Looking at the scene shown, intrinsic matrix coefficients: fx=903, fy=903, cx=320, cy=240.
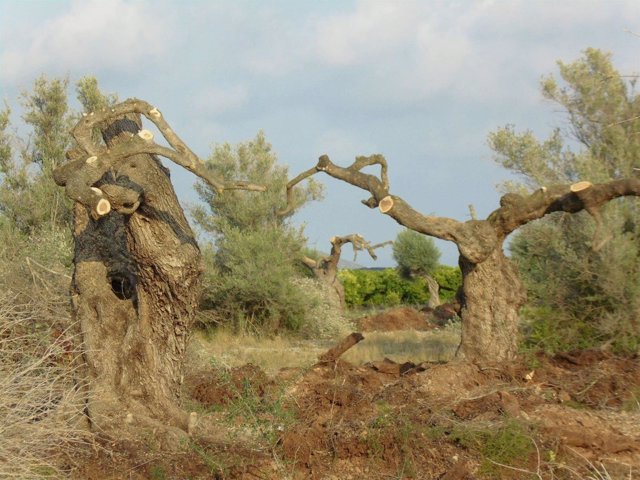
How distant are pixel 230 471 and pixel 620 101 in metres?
11.4

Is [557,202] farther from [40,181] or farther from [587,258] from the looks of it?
[40,181]

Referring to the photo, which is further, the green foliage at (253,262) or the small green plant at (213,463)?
the green foliage at (253,262)

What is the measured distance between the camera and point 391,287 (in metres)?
29.9

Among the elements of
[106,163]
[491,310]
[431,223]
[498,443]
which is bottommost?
[498,443]

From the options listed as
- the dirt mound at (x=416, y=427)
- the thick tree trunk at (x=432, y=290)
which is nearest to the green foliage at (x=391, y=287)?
the thick tree trunk at (x=432, y=290)

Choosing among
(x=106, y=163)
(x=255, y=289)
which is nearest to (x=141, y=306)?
(x=106, y=163)

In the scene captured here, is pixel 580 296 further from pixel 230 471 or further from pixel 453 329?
pixel 230 471

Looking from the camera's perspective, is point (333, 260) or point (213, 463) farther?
point (333, 260)

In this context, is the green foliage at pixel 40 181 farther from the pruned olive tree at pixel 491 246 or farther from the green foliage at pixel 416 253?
the green foliage at pixel 416 253

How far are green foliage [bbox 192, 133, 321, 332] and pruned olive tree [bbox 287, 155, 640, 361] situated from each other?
6254mm

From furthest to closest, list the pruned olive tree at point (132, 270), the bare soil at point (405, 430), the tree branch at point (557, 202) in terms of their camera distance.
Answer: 1. the tree branch at point (557, 202)
2. the pruned olive tree at point (132, 270)
3. the bare soil at point (405, 430)

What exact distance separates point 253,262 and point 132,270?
34.4 ft

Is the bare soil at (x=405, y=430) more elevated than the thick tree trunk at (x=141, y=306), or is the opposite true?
the thick tree trunk at (x=141, y=306)

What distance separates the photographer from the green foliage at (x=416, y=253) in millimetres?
28125
